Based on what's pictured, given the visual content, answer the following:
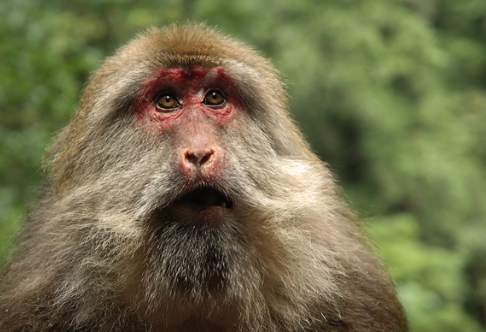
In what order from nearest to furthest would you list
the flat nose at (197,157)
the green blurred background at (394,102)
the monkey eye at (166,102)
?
the flat nose at (197,157)
the monkey eye at (166,102)
the green blurred background at (394,102)

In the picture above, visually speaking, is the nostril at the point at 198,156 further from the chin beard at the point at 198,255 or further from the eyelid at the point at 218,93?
the eyelid at the point at 218,93

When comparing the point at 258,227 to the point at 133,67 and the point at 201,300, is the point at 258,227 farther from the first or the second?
the point at 133,67

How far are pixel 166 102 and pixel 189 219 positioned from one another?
62cm

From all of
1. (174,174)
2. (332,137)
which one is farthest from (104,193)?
(332,137)

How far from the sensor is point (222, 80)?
3461 mm

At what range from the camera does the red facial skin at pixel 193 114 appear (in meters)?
3.02

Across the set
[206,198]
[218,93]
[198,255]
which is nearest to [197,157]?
[206,198]

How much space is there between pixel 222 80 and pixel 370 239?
1399mm

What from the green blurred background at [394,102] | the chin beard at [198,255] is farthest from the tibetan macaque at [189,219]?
the green blurred background at [394,102]

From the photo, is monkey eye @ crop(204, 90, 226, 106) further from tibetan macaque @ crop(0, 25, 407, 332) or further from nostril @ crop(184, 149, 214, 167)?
nostril @ crop(184, 149, 214, 167)

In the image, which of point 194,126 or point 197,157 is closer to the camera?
point 197,157

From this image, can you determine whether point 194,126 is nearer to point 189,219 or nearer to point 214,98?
point 214,98

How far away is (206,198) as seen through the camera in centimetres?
310

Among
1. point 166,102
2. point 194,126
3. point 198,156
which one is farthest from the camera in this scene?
point 166,102
